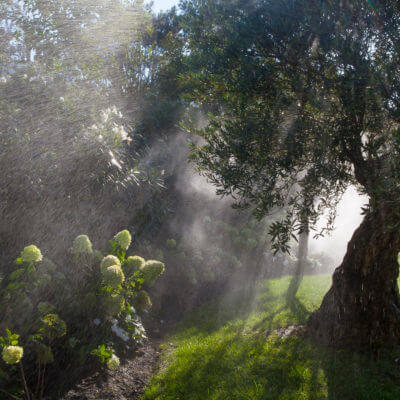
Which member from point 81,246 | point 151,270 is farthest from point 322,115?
point 81,246

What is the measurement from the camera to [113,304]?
4715mm

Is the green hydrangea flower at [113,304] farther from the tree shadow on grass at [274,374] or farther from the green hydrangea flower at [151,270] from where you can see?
the tree shadow on grass at [274,374]

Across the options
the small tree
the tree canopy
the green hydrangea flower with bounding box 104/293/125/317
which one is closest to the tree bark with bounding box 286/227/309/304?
the small tree

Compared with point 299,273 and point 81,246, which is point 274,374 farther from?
point 299,273

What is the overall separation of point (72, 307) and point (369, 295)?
4.63m

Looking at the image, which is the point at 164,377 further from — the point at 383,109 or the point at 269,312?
the point at 383,109

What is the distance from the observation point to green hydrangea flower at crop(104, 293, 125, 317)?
15.4 feet

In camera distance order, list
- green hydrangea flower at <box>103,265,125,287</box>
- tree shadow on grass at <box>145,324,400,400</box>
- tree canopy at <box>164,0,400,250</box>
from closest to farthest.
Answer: tree shadow on grass at <box>145,324,400,400</box>
green hydrangea flower at <box>103,265,125,287</box>
tree canopy at <box>164,0,400,250</box>

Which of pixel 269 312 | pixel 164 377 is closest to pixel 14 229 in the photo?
pixel 164 377

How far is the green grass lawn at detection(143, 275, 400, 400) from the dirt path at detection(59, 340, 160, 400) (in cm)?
24

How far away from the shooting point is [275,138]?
5293mm

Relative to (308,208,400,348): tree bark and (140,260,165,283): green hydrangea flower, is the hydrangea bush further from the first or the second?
(308,208,400,348): tree bark

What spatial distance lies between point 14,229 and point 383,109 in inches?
253

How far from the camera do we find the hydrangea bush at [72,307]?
407 centimetres
